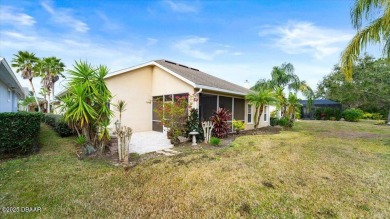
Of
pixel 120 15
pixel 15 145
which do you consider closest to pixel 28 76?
pixel 120 15

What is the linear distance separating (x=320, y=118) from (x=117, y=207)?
32.3 meters

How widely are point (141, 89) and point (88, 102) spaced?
5.43m

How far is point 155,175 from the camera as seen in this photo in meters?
4.65

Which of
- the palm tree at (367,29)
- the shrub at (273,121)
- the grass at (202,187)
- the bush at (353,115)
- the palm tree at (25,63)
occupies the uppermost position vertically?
the palm tree at (25,63)

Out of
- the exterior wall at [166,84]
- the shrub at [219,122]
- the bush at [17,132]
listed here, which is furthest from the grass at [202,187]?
the exterior wall at [166,84]

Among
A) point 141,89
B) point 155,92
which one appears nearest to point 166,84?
point 155,92

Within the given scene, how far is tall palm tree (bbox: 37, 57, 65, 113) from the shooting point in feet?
76.4

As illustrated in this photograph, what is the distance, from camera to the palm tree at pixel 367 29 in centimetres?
717

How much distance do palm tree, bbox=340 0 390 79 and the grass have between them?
4.66m

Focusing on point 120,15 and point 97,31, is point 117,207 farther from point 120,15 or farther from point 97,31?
point 97,31

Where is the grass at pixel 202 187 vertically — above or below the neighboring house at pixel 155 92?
below

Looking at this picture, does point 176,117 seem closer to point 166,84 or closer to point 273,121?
point 166,84

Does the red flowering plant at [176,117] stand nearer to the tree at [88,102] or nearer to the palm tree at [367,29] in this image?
the tree at [88,102]

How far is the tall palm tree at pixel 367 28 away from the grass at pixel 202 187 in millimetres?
4672
